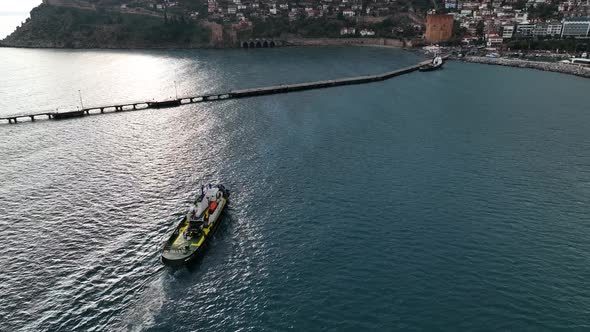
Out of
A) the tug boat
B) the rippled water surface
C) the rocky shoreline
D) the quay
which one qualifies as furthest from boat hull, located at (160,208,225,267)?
the rocky shoreline

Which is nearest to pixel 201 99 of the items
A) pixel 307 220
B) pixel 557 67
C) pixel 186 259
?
pixel 307 220

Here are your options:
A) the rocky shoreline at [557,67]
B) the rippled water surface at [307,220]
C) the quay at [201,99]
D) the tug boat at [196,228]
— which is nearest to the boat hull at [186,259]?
the tug boat at [196,228]

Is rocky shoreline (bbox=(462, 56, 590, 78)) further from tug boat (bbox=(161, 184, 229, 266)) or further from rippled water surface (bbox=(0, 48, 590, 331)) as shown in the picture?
tug boat (bbox=(161, 184, 229, 266))

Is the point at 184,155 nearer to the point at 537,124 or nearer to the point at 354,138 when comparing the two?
the point at 354,138

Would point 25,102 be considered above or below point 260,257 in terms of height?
above

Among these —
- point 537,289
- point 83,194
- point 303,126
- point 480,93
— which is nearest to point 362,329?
point 537,289
